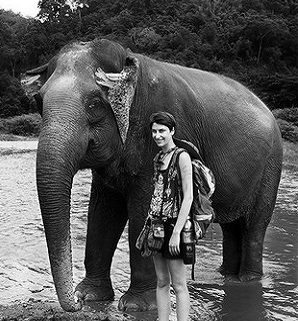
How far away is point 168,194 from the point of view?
369 centimetres

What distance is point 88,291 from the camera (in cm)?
522

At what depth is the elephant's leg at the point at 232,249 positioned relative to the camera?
6215 millimetres

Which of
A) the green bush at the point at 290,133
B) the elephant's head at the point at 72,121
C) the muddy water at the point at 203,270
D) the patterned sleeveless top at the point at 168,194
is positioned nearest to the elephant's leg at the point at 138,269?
the muddy water at the point at 203,270

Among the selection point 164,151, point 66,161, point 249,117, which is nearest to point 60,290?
point 66,161

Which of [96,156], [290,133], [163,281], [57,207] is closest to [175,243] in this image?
[163,281]

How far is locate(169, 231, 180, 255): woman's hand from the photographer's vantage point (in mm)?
3572

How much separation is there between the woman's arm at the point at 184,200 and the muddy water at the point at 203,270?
1411 millimetres

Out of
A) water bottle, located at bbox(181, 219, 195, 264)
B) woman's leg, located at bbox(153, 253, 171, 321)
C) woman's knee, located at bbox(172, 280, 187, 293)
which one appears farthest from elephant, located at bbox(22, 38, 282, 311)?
water bottle, located at bbox(181, 219, 195, 264)

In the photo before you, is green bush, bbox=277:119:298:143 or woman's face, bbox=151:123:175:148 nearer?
woman's face, bbox=151:123:175:148

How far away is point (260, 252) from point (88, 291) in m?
1.78

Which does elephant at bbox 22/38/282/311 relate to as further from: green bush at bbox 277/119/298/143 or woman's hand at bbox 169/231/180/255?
green bush at bbox 277/119/298/143

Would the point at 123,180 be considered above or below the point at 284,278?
above

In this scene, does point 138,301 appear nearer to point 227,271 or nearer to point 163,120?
point 227,271

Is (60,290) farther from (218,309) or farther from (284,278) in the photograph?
(284,278)
